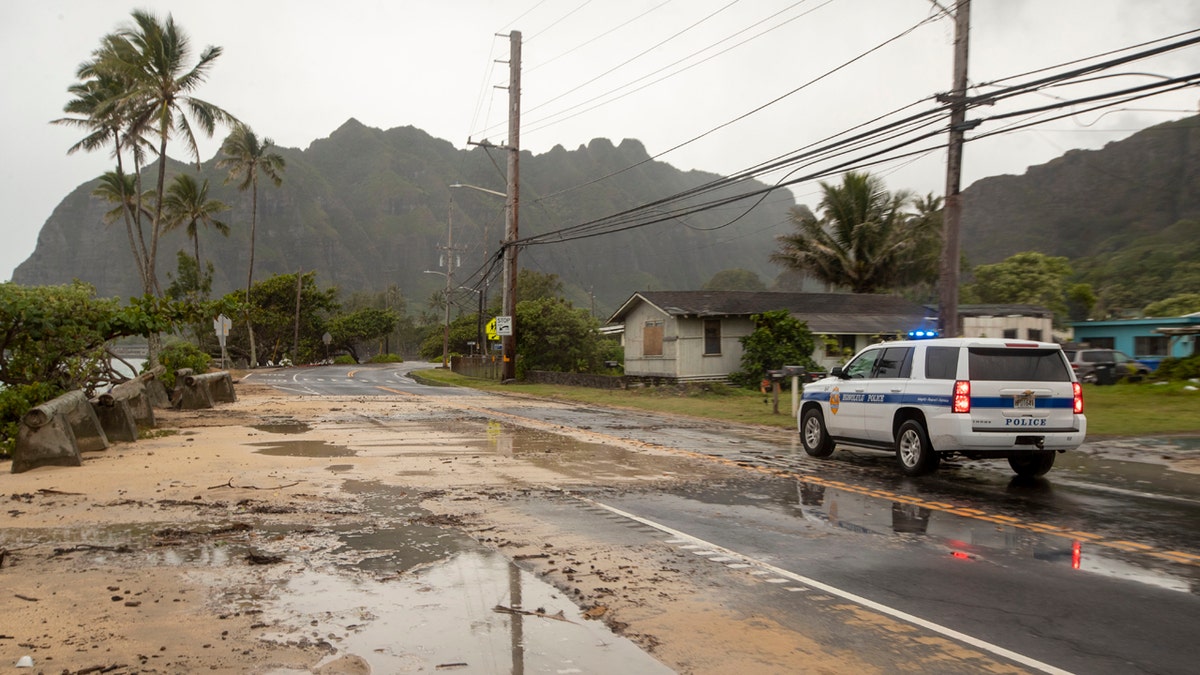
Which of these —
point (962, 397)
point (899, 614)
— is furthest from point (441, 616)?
point (962, 397)

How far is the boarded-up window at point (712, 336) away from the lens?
36469 millimetres

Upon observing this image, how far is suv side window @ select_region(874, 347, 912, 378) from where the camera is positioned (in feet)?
40.0

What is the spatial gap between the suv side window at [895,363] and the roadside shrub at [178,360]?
64.3 ft

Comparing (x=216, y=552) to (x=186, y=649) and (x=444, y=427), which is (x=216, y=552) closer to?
(x=186, y=649)

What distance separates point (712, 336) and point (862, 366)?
76.5 ft

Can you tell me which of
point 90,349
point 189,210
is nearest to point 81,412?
point 90,349

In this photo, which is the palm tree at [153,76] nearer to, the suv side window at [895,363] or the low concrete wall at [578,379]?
the low concrete wall at [578,379]

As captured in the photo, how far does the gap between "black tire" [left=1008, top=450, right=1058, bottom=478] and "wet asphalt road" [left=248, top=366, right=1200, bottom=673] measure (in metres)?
0.25

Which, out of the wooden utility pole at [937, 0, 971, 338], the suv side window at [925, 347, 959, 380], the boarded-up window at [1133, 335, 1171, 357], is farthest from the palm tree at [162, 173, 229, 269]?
the suv side window at [925, 347, 959, 380]

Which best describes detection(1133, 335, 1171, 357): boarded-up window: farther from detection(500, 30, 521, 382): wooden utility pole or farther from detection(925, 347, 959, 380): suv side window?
detection(925, 347, 959, 380): suv side window

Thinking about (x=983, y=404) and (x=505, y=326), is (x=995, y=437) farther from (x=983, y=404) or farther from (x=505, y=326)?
(x=505, y=326)

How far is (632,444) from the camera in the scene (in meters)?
15.7

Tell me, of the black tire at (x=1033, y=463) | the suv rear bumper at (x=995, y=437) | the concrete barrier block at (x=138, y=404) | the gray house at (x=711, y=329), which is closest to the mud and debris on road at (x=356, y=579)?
the suv rear bumper at (x=995, y=437)

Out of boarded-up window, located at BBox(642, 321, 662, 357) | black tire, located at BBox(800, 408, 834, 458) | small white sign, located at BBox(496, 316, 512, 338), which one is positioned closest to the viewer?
black tire, located at BBox(800, 408, 834, 458)
